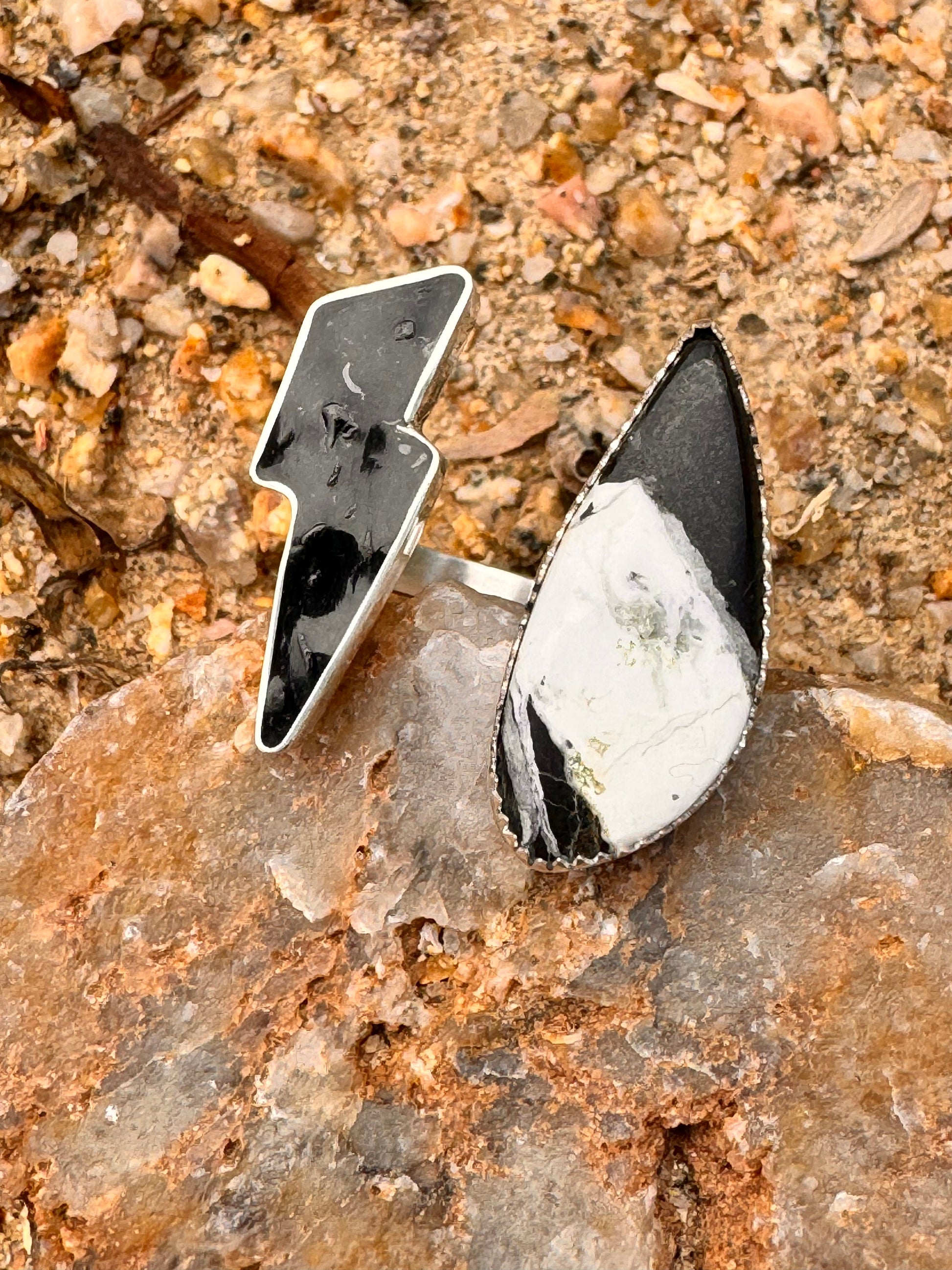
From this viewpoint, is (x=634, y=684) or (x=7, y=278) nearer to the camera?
(x=634, y=684)

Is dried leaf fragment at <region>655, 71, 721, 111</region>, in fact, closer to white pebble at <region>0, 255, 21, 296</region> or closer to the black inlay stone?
the black inlay stone

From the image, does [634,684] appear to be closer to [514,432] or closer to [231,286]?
[514,432]

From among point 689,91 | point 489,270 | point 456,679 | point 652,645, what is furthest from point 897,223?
point 456,679

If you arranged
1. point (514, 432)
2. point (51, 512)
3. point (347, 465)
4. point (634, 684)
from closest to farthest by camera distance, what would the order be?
point (634, 684) → point (347, 465) → point (514, 432) → point (51, 512)

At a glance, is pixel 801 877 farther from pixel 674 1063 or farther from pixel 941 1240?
pixel 941 1240

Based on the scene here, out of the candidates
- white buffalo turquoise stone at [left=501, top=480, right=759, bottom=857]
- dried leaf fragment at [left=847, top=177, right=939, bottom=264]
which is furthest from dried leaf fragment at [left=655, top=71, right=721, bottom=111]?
white buffalo turquoise stone at [left=501, top=480, right=759, bottom=857]

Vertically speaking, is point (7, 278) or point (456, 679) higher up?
point (7, 278)
